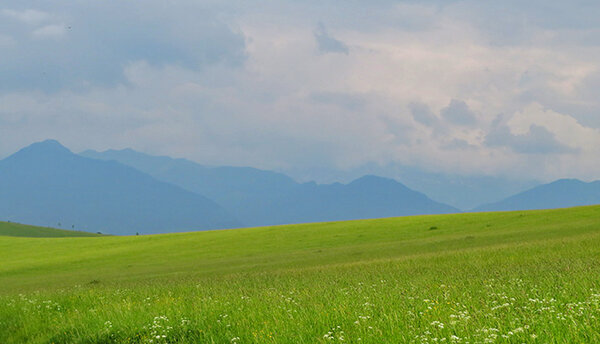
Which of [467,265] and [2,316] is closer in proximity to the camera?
[2,316]

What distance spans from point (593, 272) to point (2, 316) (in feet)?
65.0

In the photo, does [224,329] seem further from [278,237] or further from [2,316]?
[278,237]

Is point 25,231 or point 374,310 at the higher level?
point 25,231

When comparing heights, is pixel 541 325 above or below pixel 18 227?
below

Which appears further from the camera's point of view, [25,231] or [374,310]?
[25,231]

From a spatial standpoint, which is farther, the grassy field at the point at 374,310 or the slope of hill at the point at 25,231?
the slope of hill at the point at 25,231

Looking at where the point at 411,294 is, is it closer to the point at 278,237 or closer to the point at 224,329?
the point at 224,329

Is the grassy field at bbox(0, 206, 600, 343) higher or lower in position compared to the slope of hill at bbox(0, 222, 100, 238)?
lower

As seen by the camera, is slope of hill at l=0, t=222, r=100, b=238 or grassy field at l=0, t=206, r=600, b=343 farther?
slope of hill at l=0, t=222, r=100, b=238

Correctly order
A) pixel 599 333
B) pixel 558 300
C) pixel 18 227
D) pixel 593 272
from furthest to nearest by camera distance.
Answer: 1. pixel 18 227
2. pixel 593 272
3. pixel 558 300
4. pixel 599 333

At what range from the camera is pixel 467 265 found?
24.5 metres

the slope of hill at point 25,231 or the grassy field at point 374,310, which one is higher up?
the slope of hill at point 25,231

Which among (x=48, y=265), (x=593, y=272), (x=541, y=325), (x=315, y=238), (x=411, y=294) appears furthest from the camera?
(x=315, y=238)

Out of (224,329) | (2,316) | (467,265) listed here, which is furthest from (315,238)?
(224,329)
